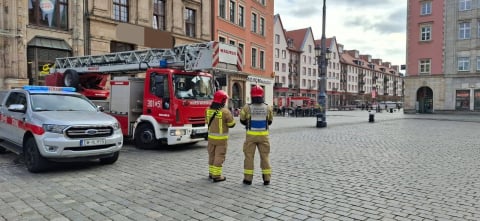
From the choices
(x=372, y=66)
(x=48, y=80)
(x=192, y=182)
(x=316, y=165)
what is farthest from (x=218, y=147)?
(x=372, y=66)

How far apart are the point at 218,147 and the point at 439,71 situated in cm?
4539

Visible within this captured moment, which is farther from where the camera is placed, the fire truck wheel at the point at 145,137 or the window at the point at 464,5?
the window at the point at 464,5

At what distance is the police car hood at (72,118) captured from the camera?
7289mm

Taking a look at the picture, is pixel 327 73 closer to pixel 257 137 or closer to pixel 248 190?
pixel 257 137

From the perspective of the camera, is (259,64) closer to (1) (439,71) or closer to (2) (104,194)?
(1) (439,71)

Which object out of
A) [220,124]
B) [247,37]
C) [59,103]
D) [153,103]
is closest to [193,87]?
[153,103]

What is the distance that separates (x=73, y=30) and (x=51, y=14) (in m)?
1.31

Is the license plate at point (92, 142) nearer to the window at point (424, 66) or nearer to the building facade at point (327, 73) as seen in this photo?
the building facade at point (327, 73)

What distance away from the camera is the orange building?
31709 mm

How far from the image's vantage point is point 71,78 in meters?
13.5

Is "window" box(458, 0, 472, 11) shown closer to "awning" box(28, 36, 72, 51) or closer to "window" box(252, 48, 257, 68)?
"window" box(252, 48, 257, 68)

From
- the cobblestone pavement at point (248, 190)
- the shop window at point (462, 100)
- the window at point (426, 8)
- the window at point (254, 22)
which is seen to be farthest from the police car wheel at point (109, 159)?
the window at point (426, 8)

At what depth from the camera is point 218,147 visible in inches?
273

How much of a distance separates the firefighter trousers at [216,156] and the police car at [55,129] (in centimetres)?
245
